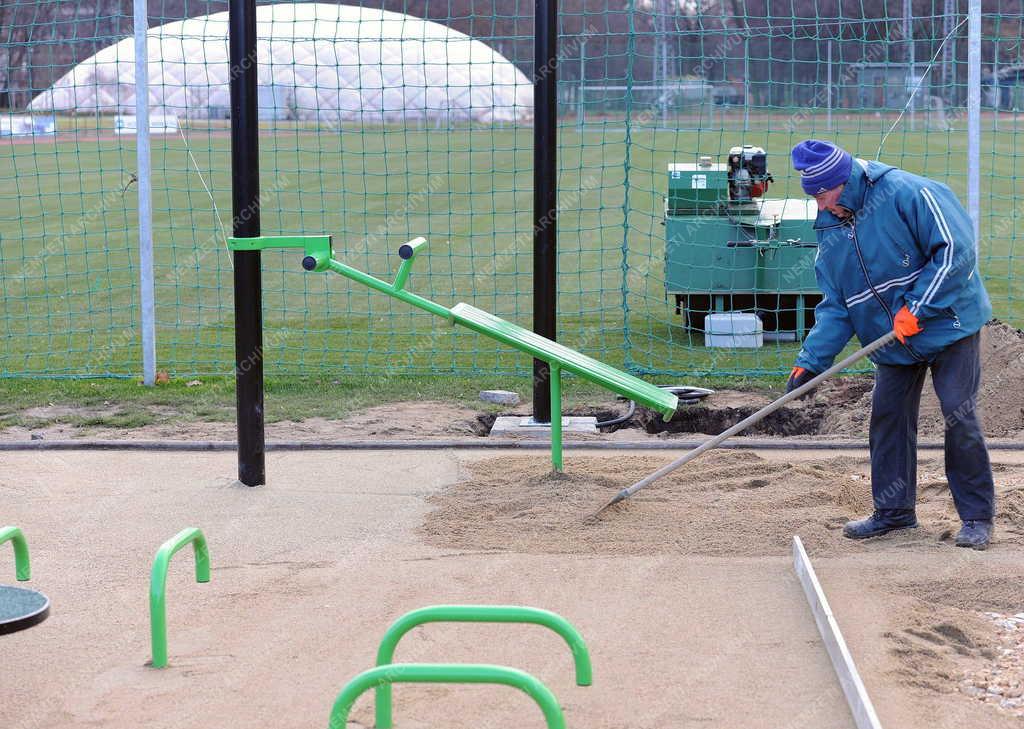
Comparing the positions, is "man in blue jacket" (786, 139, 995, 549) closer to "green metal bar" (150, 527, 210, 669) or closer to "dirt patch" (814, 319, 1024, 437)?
"dirt patch" (814, 319, 1024, 437)

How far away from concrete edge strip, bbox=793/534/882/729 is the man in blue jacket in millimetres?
640

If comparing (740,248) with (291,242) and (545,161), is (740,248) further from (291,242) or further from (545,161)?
(291,242)

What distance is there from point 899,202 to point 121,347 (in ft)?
24.2

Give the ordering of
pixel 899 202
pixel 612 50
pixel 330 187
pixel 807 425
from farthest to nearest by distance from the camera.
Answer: pixel 612 50 → pixel 330 187 → pixel 807 425 → pixel 899 202

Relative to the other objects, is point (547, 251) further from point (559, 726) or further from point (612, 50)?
point (612, 50)

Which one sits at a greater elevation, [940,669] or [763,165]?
[763,165]

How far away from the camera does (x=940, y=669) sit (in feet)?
14.5

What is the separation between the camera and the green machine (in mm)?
10398

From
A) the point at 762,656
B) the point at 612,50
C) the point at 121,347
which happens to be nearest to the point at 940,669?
the point at 762,656

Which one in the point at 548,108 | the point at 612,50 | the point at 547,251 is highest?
the point at 612,50

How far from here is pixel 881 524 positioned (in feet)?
19.2

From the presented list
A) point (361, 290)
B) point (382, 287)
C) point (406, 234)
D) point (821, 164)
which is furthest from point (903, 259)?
point (406, 234)

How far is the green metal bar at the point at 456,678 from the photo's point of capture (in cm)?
326

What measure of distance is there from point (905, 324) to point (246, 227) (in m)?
3.23
